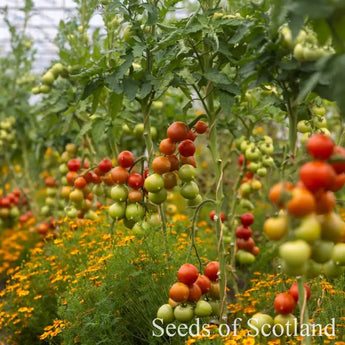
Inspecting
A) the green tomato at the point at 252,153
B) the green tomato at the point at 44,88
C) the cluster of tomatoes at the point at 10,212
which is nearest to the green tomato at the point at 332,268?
the green tomato at the point at 252,153

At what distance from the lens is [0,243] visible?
479cm

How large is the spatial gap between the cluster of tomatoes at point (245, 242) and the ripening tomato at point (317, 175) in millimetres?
1685

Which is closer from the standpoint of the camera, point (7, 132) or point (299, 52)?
point (299, 52)

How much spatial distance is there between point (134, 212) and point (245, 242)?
111 centimetres

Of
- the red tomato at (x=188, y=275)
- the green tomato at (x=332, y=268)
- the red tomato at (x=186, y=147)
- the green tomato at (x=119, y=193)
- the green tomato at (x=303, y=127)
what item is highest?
the green tomato at (x=303, y=127)

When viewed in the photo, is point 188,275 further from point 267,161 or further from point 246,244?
point 267,161

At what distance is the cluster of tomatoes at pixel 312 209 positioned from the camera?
46.5 inches

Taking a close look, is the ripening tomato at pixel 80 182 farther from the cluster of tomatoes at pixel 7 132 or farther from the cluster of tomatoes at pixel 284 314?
the cluster of tomatoes at pixel 7 132

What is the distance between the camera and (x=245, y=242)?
2994 millimetres

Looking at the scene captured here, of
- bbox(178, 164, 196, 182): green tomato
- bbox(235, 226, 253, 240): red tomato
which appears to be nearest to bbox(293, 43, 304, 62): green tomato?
bbox(178, 164, 196, 182): green tomato

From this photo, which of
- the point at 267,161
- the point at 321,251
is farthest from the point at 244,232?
the point at 321,251

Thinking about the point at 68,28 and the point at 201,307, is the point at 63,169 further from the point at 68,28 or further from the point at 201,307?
the point at 201,307

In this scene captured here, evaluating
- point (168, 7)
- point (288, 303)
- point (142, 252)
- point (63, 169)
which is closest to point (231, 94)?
point (168, 7)

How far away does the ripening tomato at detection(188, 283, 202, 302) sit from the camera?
5.79 feet
